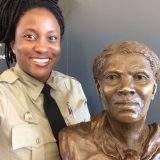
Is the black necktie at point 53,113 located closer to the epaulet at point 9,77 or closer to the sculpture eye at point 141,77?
the epaulet at point 9,77

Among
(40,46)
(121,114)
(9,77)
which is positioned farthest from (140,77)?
(9,77)

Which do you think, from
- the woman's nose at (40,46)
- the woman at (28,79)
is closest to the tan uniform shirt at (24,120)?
the woman at (28,79)

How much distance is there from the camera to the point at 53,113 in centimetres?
123

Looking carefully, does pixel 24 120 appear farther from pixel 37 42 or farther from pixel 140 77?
pixel 140 77

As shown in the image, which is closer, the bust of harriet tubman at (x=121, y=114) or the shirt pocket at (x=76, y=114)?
the bust of harriet tubman at (x=121, y=114)

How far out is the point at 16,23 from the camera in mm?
1226

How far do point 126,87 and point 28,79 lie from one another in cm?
43

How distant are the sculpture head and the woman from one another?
270mm

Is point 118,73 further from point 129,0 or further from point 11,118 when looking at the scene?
point 129,0

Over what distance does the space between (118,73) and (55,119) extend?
1.16 ft

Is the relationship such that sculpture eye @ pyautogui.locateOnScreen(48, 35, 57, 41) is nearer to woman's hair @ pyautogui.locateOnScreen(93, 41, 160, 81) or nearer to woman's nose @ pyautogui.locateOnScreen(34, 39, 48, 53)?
woman's nose @ pyautogui.locateOnScreen(34, 39, 48, 53)

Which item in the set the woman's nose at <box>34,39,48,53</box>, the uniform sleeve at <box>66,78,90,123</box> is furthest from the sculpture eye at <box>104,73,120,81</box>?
the uniform sleeve at <box>66,78,90,123</box>

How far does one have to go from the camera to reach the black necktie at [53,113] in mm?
1214

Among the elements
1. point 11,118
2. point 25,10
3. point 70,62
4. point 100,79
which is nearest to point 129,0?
point 70,62
